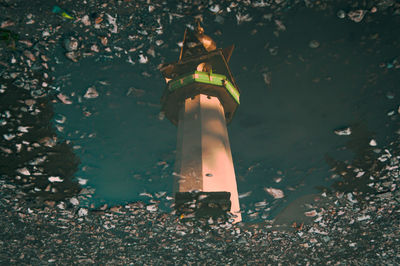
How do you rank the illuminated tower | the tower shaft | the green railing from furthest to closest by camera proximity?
the green railing → the tower shaft → the illuminated tower

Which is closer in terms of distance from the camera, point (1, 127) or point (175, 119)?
point (1, 127)

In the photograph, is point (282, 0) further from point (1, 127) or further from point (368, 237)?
point (368, 237)

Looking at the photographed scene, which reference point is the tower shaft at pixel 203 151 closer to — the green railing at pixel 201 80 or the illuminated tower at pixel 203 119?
the illuminated tower at pixel 203 119

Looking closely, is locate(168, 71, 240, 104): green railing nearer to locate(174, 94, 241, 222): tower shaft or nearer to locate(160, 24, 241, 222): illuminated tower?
locate(160, 24, 241, 222): illuminated tower

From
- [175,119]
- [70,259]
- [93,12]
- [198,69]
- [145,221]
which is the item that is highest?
[198,69]

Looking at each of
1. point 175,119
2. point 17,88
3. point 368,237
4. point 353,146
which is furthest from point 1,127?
point 368,237

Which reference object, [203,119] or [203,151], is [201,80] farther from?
[203,151]

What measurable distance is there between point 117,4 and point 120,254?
1056 centimetres

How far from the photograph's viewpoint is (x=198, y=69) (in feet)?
34.9

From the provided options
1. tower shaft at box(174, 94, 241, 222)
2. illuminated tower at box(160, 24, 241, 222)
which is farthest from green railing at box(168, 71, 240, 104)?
tower shaft at box(174, 94, 241, 222)

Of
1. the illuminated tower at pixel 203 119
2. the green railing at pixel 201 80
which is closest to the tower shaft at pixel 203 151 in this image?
the illuminated tower at pixel 203 119

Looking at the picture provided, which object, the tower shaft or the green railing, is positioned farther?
the green railing

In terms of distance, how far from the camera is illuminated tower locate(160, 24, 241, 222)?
25.6ft

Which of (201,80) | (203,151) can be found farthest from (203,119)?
(201,80)
